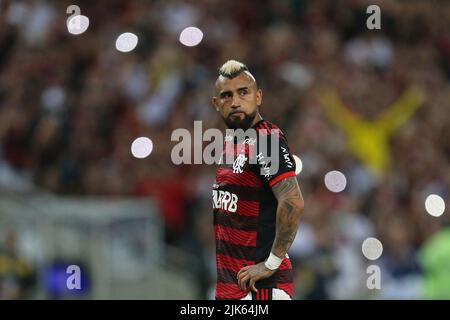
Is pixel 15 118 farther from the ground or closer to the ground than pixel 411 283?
farther from the ground

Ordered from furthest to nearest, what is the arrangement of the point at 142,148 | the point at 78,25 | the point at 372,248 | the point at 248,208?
the point at 78,25 → the point at 142,148 → the point at 372,248 → the point at 248,208

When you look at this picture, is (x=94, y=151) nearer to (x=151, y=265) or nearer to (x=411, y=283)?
(x=151, y=265)

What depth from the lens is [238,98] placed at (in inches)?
219

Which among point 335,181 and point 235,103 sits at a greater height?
point 335,181

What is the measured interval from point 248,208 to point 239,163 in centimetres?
25

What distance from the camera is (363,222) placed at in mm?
12117

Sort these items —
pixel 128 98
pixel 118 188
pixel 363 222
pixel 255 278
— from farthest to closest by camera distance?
pixel 128 98 → pixel 118 188 → pixel 363 222 → pixel 255 278

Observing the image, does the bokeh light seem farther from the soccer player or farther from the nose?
the nose

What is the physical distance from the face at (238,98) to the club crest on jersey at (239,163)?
7.5 inches

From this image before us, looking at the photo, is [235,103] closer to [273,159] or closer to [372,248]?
[273,159]

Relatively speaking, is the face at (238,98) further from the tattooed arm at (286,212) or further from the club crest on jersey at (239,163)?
the tattooed arm at (286,212)

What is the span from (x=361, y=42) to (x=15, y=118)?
186 inches

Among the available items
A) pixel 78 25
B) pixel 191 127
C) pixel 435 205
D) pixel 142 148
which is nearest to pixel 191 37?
pixel 191 127

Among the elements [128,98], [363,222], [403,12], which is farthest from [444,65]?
[128,98]
